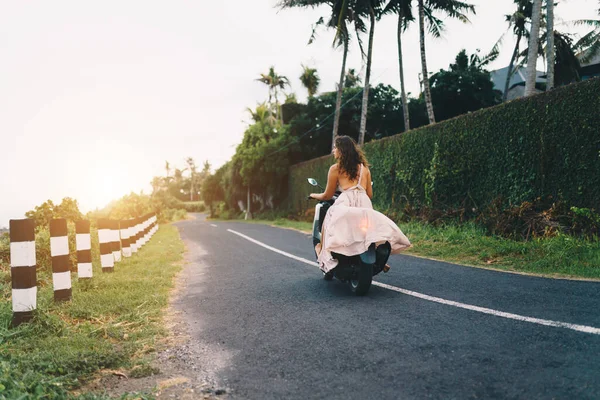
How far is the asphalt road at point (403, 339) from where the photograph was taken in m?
2.78

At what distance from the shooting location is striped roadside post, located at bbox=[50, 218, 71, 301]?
542cm

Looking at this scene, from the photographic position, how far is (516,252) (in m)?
8.47

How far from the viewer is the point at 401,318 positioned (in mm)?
4316

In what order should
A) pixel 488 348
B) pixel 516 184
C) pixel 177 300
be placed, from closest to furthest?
pixel 488 348, pixel 177 300, pixel 516 184

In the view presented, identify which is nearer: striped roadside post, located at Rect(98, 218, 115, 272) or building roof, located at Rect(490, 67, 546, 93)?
striped roadside post, located at Rect(98, 218, 115, 272)

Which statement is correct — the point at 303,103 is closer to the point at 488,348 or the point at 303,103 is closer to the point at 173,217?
the point at 173,217

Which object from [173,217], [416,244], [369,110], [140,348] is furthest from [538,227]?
[173,217]

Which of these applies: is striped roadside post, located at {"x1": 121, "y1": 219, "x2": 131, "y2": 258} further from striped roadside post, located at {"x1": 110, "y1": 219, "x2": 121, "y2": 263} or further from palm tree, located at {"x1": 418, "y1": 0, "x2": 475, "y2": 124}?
palm tree, located at {"x1": 418, "y1": 0, "x2": 475, "y2": 124}

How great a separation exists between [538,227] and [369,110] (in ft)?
84.0

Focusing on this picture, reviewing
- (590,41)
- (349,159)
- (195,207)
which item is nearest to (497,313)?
(349,159)

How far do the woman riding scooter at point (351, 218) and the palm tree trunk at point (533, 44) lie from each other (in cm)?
1011

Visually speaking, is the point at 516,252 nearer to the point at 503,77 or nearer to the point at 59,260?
the point at 59,260

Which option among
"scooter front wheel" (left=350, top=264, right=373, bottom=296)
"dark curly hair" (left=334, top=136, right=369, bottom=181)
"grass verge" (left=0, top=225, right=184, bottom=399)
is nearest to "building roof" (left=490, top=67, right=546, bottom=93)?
"dark curly hair" (left=334, top=136, right=369, bottom=181)

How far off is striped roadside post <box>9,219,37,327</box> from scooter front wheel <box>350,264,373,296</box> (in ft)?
11.4
